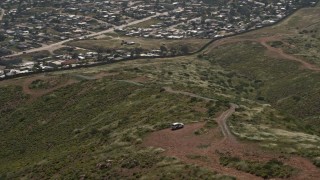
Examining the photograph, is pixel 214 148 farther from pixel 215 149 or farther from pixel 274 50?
pixel 274 50

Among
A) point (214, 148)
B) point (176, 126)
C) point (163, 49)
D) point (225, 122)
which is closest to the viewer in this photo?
point (214, 148)

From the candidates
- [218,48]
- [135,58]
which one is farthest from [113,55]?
[218,48]

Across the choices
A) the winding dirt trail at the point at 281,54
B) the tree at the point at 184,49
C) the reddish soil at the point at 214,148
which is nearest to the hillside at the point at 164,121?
the reddish soil at the point at 214,148

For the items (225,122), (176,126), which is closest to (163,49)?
(225,122)

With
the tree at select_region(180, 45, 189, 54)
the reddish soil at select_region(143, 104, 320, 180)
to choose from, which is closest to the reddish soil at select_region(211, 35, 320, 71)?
the tree at select_region(180, 45, 189, 54)

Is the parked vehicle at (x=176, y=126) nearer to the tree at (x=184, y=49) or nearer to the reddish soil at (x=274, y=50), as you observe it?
the reddish soil at (x=274, y=50)

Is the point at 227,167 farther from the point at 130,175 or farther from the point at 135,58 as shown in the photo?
the point at 135,58

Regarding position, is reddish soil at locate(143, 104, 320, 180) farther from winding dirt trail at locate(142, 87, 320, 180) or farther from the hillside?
the hillside

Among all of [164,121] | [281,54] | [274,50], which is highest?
[164,121]
